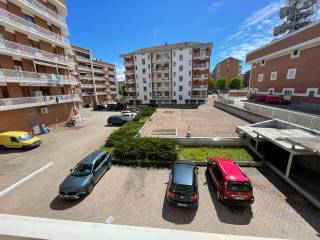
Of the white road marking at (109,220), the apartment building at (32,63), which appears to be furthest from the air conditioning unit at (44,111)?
the white road marking at (109,220)

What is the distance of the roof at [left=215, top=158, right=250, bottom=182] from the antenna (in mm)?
41437

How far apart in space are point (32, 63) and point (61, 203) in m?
19.4

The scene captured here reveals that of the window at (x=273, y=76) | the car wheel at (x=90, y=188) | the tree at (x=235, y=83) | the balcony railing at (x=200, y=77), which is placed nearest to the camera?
the car wheel at (x=90, y=188)

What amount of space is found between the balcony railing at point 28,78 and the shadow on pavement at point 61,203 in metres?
14.8

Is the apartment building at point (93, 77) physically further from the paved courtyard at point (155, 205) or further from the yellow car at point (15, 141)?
the paved courtyard at point (155, 205)

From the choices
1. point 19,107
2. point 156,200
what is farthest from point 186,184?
point 19,107

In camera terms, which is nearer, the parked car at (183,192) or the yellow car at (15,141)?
the parked car at (183,192)

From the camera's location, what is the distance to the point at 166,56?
41562 mm

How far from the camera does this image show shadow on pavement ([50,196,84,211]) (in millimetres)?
7328

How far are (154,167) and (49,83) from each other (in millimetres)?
19254

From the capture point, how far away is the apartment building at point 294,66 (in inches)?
824

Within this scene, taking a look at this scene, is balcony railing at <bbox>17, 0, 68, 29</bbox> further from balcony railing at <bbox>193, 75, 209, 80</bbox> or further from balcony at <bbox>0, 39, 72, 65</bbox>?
balcony railing at <bbox>193, 75, 209, 80</bbox>

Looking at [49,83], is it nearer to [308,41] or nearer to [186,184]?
[186,184]

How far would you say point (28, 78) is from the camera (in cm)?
1688
